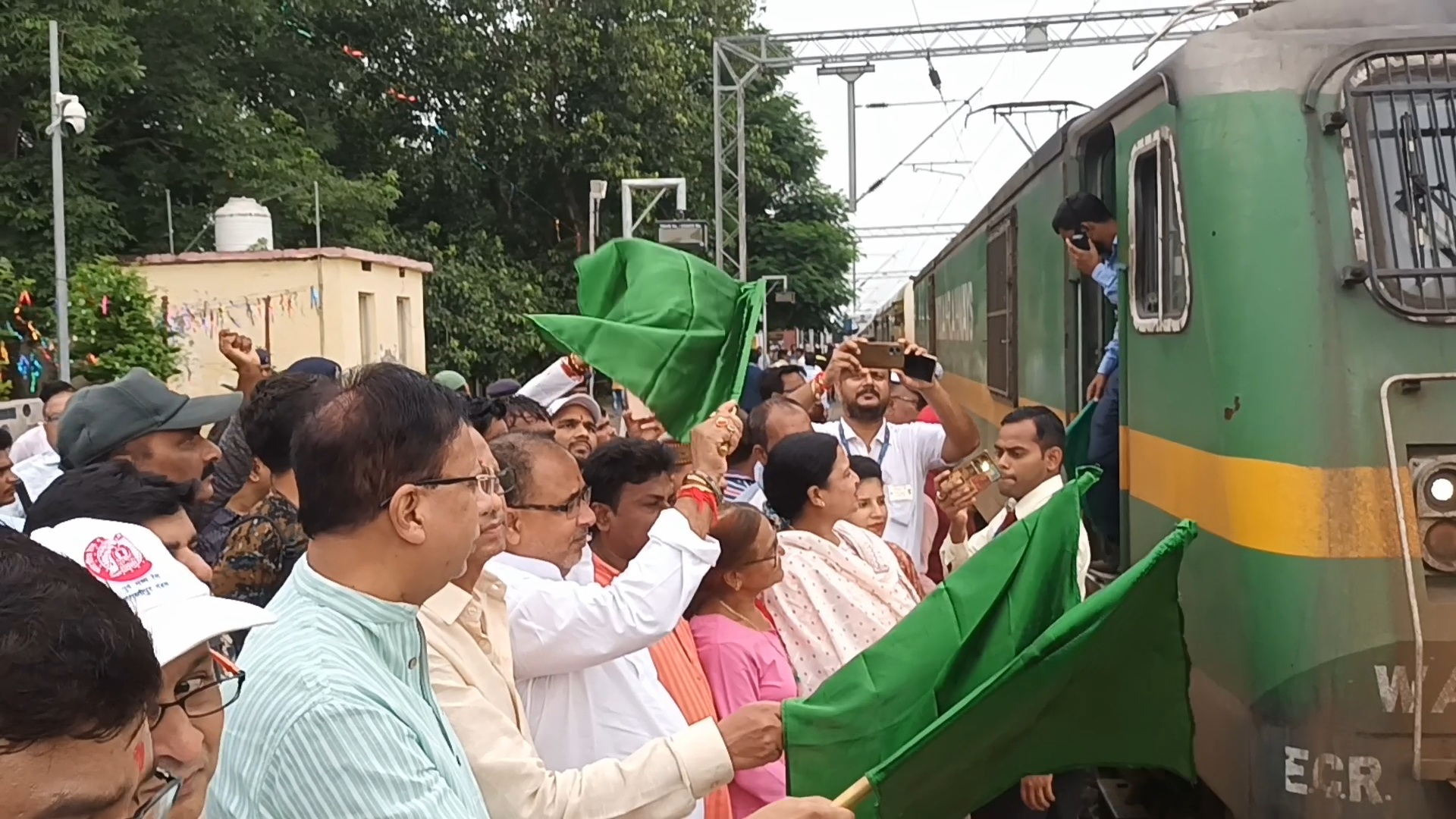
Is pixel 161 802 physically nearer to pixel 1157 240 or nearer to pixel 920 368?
pixel 1157 240

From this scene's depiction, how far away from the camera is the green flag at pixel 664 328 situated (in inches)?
197

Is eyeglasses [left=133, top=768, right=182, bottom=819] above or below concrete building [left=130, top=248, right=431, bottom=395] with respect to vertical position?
below

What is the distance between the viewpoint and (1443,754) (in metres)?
3.69

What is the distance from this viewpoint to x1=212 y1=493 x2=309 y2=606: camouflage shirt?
348cm

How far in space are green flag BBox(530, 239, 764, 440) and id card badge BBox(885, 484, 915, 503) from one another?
127cm

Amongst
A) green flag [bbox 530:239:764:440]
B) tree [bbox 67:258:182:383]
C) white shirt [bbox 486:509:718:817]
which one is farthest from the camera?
tree [bbox 67:258:182:383]

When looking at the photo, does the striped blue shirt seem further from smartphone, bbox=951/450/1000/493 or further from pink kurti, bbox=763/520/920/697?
smartphone, bbox=951/450/1000/493

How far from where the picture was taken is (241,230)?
793 inches

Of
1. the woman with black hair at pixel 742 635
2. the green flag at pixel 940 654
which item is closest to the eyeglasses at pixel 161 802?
the green flag at pixel 940 654

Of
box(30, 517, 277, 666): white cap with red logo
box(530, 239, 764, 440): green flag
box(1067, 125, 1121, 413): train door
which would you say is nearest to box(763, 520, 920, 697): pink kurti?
box(530, 239, 764, 440): green flag

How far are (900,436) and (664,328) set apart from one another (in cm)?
167

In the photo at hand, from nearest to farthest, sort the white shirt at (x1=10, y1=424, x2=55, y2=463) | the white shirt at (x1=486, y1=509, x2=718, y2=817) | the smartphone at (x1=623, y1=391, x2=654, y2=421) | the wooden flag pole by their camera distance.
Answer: the wooden flag pole → the white shirt at (x1=486, y1=509, x2=718, y2=817) → the smartphone at (x1=623, y1=391, x2=654, y2=421) → the white shirt at (x1=10, y1=424, x2=55, y2=463)

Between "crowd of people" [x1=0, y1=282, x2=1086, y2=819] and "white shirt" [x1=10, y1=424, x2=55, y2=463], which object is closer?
"crowd of people" [x1=0, y1=282, x2=1086, y2=819]

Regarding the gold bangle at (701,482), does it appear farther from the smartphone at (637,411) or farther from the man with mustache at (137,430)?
the smartphone at (637,411)
